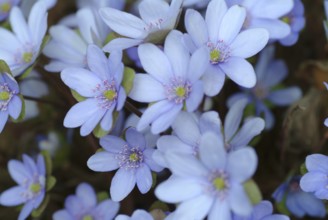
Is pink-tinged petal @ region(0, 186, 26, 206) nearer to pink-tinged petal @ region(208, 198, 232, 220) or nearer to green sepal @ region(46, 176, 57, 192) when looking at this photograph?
green sepal @ region(46, 176, 57, 192)

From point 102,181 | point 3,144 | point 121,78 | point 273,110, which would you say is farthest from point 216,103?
point 3,144

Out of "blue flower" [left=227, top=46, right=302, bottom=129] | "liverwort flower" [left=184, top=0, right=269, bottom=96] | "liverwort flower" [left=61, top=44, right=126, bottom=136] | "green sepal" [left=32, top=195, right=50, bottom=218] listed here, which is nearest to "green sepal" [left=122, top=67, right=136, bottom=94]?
"liverwort flower" [left=61, top=44, right=126, bottom=136]

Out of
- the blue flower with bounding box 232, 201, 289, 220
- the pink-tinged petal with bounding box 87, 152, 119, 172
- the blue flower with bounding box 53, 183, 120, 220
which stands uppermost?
the blue flower with bounding box 232, 201, 289, 220

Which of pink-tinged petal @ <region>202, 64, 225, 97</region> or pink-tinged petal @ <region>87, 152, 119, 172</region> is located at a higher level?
pink-tinged petal @ <region>202, 64, 225, 97</region>

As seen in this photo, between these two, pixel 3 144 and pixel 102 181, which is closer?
pixel 102 181

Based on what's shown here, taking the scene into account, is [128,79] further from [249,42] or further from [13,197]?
[13,197]

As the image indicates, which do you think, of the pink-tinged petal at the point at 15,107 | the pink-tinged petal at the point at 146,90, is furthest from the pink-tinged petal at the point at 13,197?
the pink-tinged petal at the point at 146,90

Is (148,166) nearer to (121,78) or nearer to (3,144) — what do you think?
(121,78)

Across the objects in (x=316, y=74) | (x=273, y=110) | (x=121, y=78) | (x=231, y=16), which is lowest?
(x=273, y=110)
